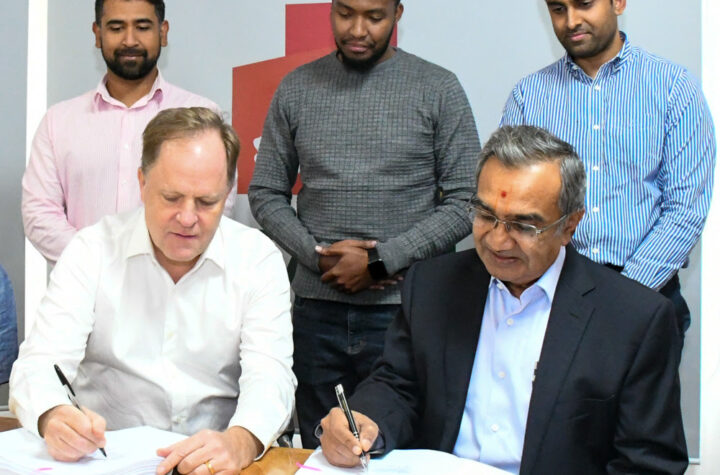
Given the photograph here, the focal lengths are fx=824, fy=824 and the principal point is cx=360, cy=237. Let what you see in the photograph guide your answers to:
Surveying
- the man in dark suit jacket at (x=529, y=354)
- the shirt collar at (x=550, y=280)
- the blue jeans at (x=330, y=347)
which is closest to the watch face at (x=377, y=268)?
the blue jeans at (x=330, y=347)

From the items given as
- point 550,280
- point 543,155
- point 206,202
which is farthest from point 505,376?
point 206,202

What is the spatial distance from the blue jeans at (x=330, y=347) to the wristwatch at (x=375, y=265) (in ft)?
0.47

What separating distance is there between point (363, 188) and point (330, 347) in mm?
561

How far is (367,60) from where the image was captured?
288cm

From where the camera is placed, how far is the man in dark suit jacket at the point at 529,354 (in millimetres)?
1724

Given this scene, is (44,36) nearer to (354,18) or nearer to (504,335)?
(354,18)

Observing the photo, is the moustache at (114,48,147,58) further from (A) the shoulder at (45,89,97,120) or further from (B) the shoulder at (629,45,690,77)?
(B) the shoulder at (629,45,690,77)

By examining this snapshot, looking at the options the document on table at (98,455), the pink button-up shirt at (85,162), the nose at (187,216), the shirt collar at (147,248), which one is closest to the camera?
the document on table at (98,455)

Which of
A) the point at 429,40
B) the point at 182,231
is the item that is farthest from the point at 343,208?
the point at 429,40

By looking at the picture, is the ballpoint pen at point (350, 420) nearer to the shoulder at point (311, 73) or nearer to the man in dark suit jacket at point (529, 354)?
the man in dark suit jacket at point (529, 354)

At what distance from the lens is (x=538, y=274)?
1.91 metres

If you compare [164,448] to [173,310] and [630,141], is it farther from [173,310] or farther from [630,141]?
[630,141]

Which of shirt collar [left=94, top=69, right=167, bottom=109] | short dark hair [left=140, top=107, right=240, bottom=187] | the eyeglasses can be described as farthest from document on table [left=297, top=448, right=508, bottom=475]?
shirt collar [left=94, top=69, right=167, bottom=109]

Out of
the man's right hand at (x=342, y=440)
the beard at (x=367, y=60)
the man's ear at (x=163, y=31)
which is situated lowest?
the man's right hand at (x=342, y=440)
